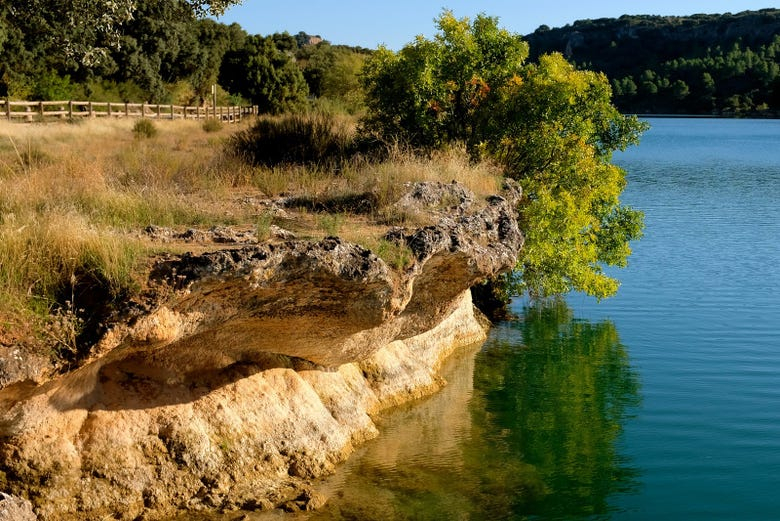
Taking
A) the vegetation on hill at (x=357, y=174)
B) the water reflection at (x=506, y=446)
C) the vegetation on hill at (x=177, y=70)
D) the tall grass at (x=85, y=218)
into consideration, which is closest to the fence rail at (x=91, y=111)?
the vegetation on hill at (x=177, y=70)

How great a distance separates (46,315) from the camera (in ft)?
28.2

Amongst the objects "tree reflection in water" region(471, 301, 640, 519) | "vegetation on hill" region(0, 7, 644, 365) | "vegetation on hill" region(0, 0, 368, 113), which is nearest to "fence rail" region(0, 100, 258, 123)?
"vegetation on hill" region(0, 0, 368, 113)

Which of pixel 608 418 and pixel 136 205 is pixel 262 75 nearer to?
pixel 608 418

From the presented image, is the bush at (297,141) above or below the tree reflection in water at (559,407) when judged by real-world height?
above

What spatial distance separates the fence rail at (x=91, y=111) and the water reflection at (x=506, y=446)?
31657mm

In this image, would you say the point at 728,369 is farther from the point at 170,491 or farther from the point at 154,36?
the point at 154,36

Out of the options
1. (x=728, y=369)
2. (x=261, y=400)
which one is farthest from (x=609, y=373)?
(x=261, y=400)

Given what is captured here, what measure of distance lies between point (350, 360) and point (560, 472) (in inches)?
126

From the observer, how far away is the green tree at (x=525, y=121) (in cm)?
2034

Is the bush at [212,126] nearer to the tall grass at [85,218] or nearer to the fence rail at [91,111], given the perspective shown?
the fence rail at [91,111]

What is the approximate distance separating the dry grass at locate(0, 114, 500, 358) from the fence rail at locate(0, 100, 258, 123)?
24.4m

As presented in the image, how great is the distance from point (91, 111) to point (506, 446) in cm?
3878

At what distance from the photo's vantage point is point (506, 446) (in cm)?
1295

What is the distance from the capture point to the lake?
1119 cm
